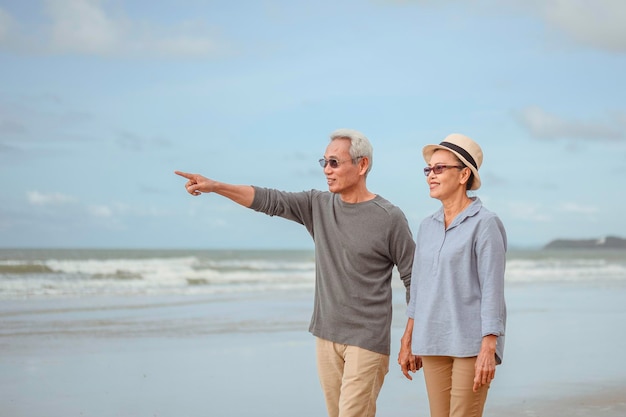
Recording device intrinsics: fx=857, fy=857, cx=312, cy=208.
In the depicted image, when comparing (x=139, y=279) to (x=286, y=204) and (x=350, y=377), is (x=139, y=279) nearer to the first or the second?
(x=286, y=204)

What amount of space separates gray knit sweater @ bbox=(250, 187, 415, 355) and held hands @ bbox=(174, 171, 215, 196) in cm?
27

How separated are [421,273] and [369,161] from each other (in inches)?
31.6

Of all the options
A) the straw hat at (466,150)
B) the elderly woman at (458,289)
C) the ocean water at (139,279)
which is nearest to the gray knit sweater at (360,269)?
the elderly woman at (458,289)

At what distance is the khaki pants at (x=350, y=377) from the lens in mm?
3789

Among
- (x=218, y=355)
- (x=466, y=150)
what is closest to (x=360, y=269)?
(x=466, y=150)

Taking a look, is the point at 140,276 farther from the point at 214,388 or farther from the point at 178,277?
the point at 214,388

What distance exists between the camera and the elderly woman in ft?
10.4

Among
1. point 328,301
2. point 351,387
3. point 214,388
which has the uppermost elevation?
point 328,301

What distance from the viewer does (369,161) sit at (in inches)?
158

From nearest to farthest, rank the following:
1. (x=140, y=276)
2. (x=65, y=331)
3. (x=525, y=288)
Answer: (x=65, y=331)
(x=525, y=288)
(x=140, y=276)

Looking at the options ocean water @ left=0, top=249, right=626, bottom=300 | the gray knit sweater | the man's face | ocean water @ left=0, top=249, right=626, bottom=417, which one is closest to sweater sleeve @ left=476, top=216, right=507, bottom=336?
the gray knit sweater

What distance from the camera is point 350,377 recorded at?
3.82 m

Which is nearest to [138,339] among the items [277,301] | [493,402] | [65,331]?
[65,331]

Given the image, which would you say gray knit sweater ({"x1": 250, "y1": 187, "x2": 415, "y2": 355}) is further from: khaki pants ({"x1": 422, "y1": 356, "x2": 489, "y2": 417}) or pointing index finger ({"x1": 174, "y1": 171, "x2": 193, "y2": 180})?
khaki pants ({"x1": 422, "y1": 356, "x2": 489, "y2": 417})
